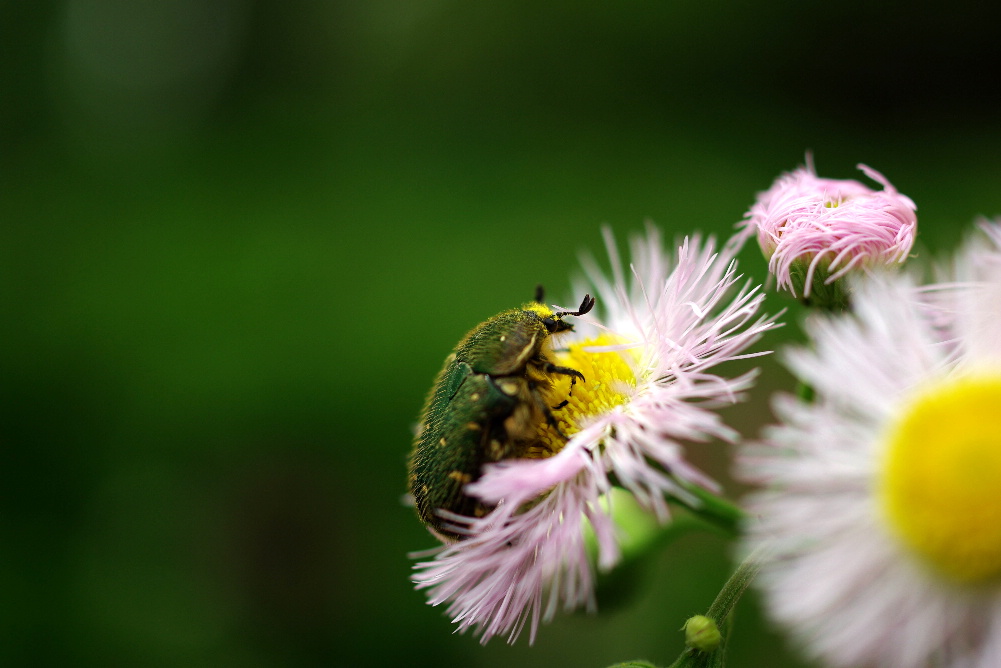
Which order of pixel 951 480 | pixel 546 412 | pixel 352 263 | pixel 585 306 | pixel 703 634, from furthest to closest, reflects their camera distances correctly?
pixel 352 263, pixel 585 306, pixel 546 412, pixel 703 634, pixel 951 480

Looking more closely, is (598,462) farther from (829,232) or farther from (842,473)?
(829,232)

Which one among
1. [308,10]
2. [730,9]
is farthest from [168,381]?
[308,10]

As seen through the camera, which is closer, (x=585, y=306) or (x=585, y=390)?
(x=585, y=390)

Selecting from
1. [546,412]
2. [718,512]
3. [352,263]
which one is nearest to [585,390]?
[546,412]

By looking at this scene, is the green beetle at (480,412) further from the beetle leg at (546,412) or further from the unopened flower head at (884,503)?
the unopened flower head at (884,503)

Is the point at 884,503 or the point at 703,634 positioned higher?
the point at 884,503

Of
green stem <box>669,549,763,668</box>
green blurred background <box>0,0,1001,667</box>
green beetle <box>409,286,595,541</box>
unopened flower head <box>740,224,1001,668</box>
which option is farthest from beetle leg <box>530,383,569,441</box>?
green blurred background <box>0,0,1001,667</box>

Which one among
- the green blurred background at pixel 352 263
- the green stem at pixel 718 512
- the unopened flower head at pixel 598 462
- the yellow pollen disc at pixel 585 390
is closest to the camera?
the unopened flower head at pixel 598 462

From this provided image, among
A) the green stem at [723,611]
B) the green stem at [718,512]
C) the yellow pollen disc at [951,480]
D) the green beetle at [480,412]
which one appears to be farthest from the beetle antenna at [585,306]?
the yellow pollen disc at [951,480]
